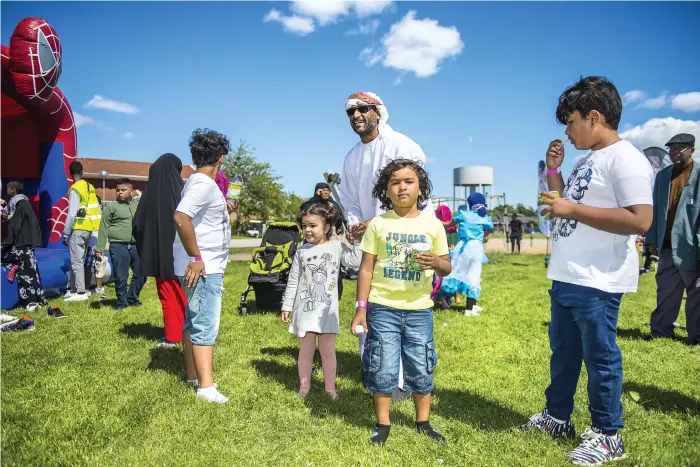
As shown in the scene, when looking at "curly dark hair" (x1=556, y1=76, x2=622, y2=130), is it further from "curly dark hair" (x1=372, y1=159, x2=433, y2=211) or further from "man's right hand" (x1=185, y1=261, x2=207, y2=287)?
"man's right hand" (x1=185, y1=261, x2=207, y2=287)

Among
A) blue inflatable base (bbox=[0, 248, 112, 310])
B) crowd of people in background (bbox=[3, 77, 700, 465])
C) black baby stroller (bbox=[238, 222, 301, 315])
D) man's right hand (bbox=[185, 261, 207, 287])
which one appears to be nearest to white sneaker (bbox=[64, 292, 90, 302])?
blue inflatable base (bbox=[0, 248, 112, 310])

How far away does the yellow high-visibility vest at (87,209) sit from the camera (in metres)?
8.55

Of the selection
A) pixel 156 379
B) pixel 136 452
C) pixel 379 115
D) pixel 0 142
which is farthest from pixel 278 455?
pixel 0 142

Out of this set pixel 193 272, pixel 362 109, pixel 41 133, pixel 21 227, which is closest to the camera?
pixel 193 272

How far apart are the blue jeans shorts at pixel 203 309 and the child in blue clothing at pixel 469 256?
5.08m

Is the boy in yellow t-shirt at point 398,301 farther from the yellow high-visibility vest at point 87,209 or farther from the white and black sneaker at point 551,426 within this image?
the yellow high-visibility vest at point 87,209

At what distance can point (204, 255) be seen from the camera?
396 centimetres

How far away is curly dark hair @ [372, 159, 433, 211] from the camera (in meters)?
3.39

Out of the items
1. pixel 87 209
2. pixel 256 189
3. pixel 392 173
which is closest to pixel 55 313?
pixel 87 209

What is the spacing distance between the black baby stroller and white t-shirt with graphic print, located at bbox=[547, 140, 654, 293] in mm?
5417

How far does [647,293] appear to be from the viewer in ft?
34.6

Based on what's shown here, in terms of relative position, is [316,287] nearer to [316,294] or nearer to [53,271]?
[316,294]

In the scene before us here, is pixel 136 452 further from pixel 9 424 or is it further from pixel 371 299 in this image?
pixel 371 299

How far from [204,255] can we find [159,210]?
72.7 inches
